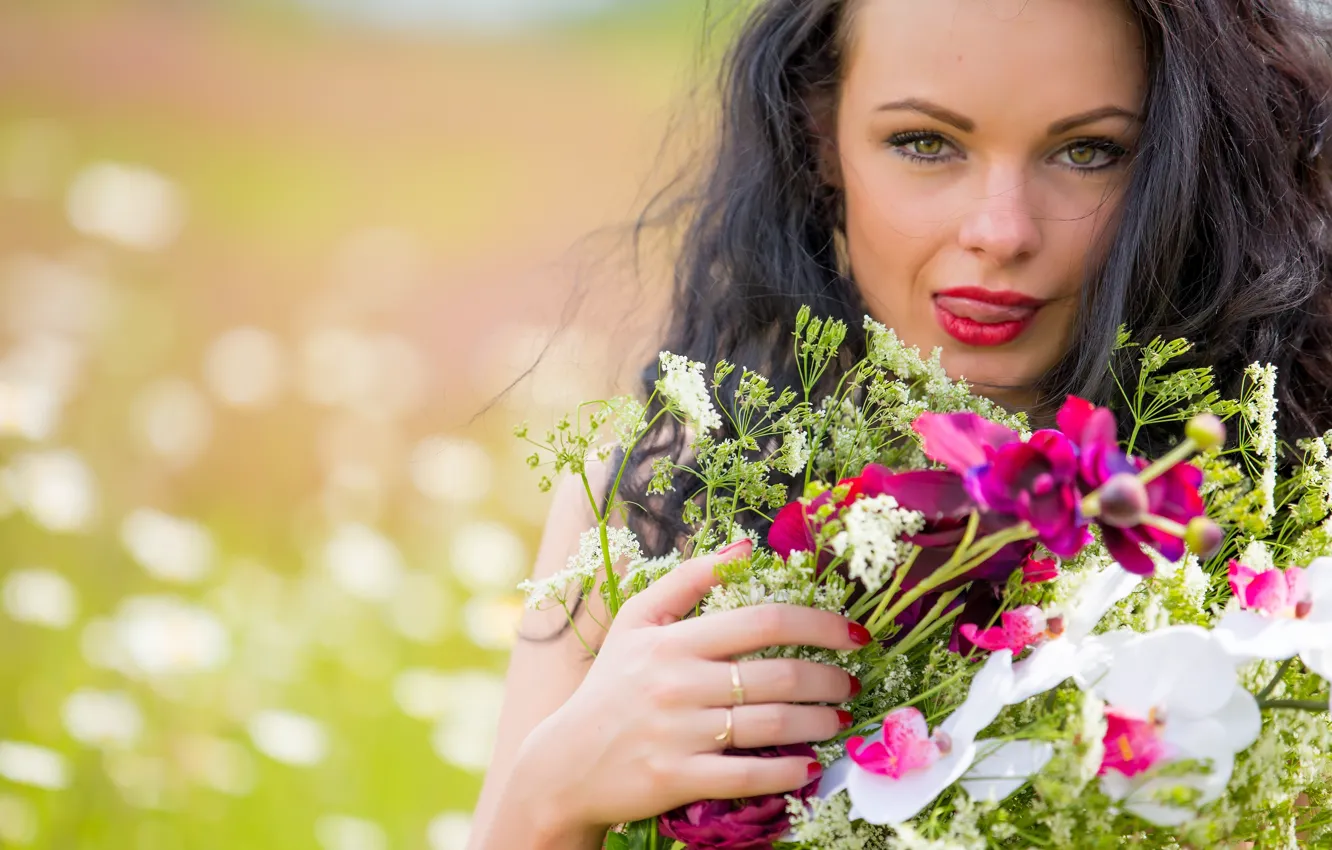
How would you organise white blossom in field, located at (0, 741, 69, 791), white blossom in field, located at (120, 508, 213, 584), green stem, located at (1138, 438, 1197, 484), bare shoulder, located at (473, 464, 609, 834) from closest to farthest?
green stem, located at (1138, 438, 1197, 484)
bare shoulder, located at (473, 464, 609, 834)
white blossom in field, located at (0, 741, 69, 791)
white blossom in field, located at (120, 508, 213, 584)

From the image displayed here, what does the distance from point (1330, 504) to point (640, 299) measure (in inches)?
42.4

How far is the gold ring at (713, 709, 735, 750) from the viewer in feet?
2.78

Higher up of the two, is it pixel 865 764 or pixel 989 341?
pixel 989 341

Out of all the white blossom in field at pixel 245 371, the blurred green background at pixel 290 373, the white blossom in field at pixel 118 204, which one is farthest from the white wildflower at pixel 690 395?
the white blossom in field at pixel 245 371

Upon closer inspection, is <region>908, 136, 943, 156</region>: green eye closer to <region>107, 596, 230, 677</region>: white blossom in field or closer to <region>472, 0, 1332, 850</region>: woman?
<region>472, 0, 1332, 850</region>: woman

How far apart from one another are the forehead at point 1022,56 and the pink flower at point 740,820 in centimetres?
68

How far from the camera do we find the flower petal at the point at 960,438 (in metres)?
0.70

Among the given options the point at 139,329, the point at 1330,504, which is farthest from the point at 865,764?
the point at 139,329

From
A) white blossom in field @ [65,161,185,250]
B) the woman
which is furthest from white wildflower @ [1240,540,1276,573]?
white blossom in field @ [65,161,185,250]

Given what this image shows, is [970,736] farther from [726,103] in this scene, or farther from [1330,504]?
[726,103]

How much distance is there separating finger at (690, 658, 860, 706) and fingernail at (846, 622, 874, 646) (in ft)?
0.10

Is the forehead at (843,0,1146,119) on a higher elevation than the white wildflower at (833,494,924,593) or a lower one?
higher

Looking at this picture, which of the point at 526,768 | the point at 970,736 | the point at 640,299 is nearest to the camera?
the point at 970,736

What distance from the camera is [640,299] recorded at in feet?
6.02
